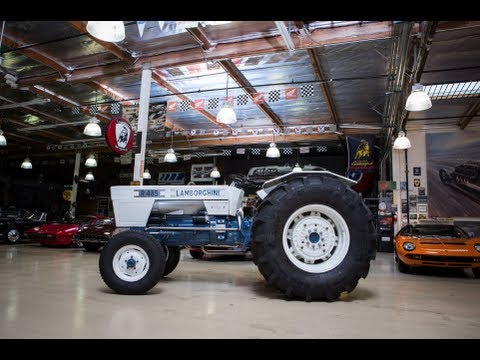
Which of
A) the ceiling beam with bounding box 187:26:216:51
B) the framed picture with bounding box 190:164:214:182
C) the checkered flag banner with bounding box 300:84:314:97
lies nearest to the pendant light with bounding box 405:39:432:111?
the checkered flag banner with bounding box 300:84:314:97

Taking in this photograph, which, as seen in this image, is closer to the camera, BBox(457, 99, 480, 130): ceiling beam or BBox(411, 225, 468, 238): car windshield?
BBox(411, 225, 468, 238): car windshield

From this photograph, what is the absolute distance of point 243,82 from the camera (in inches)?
312

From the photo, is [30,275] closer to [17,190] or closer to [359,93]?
[359,93]

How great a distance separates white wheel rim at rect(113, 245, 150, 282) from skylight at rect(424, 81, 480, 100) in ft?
24.0

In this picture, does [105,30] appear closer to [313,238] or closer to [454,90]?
[313,238]

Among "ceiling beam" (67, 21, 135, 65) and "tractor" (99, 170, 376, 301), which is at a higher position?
"ceiling beam" (67, 21, 135, 65)

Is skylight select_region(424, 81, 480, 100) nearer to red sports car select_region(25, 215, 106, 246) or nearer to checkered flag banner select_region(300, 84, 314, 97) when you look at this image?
checkered flag banner select_region(300, 84, 314, 97)

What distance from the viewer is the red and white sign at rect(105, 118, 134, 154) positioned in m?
5.68

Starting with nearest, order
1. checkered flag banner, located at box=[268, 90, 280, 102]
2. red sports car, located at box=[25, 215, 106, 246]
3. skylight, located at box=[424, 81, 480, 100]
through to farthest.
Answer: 1. skylight, located at box=[424, 81, 480, 100]
2. checkered flag banner, located at box=[268, 90, 280, 102]
3. red sports car, located at box=[25, 215, 106, 246]

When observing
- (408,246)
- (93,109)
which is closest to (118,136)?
(93,109)

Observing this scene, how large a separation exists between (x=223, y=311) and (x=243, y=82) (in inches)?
242
